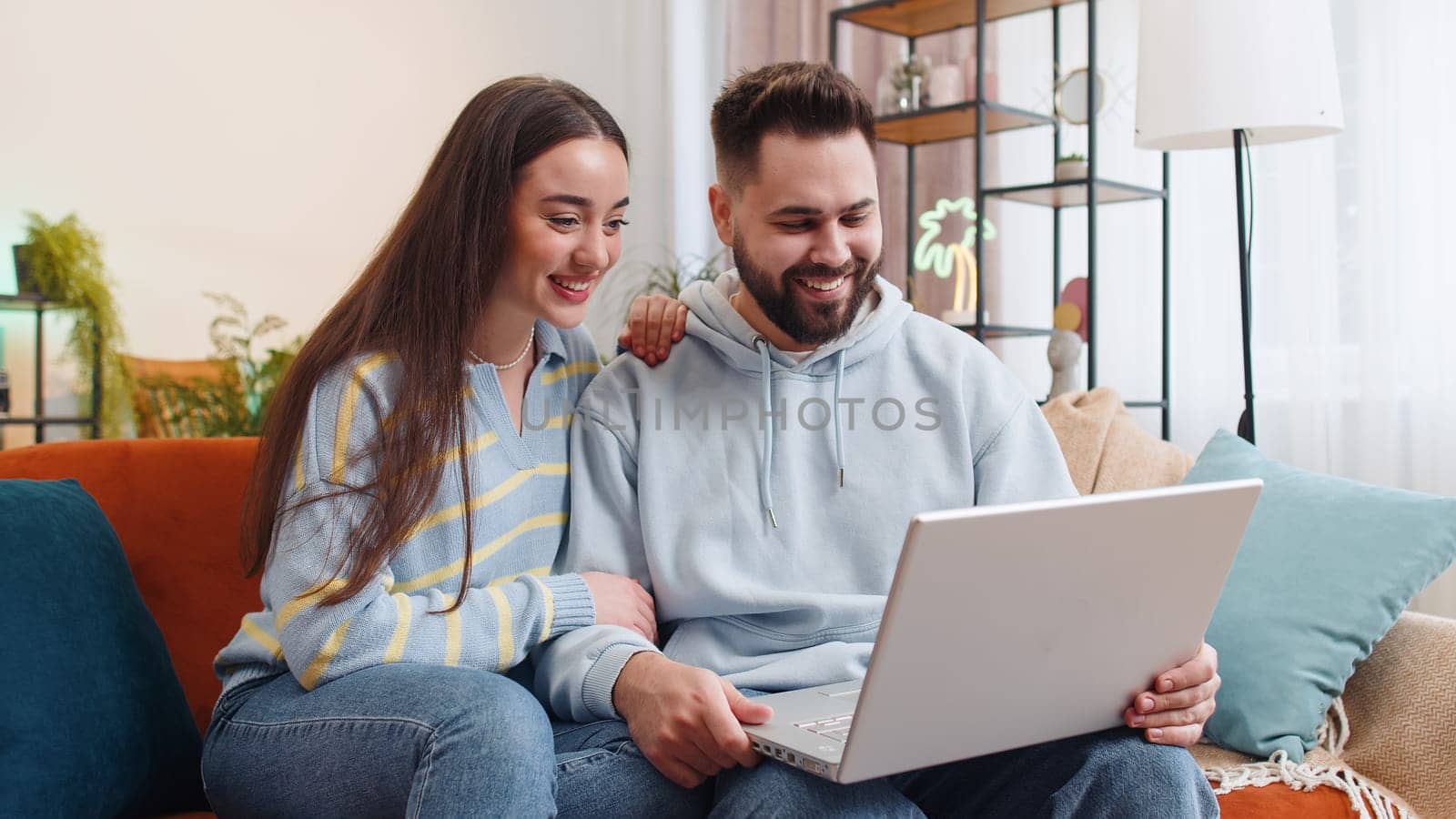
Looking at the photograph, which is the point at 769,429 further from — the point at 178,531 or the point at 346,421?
the point at 178,531

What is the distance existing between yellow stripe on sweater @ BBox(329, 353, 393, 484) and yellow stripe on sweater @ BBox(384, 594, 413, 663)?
0.14m

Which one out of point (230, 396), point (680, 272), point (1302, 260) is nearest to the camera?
point (1302, 260)

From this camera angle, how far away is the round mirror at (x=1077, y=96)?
3.17 m

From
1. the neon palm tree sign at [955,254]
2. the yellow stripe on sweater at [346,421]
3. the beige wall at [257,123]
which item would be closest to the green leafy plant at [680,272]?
the beige wall at [257,123]

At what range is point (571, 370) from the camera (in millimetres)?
1572

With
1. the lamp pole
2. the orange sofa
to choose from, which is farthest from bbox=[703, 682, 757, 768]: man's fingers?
the lamp pole

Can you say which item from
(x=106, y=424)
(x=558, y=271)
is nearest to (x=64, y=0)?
(x=106, y=424)

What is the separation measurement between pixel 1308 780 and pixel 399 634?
1004 mm

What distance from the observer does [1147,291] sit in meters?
3.33

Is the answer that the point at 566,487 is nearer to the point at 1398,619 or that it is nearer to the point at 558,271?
the point at 558,271

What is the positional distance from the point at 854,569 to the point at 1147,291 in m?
2.17

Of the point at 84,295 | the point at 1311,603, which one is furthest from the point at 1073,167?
the point at 84,295

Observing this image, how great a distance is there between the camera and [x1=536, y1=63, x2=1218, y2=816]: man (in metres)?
1.41

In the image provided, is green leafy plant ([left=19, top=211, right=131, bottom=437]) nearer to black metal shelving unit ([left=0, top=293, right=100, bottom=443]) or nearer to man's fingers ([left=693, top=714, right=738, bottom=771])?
black metal shelving unit ([left=0, top=293, right=100, bottom=443])
